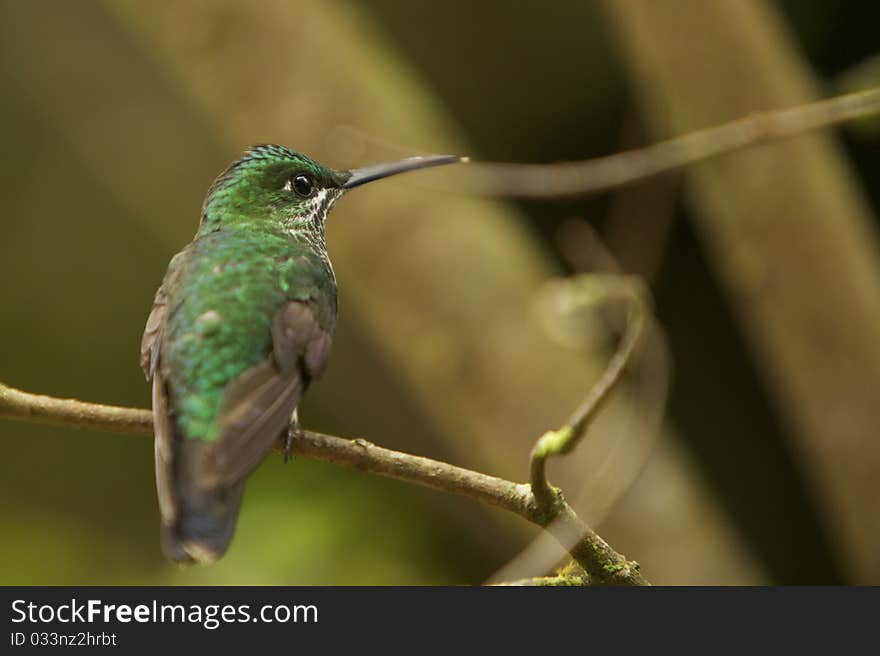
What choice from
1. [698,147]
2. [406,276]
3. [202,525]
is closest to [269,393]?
[202,525]

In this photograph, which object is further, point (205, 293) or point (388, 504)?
point (388, 504)

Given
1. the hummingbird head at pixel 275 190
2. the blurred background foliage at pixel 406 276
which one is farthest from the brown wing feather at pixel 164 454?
the blurred background foliage at pixel 406 276

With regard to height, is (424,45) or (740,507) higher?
(424,45)

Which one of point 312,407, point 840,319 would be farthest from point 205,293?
point 312,407

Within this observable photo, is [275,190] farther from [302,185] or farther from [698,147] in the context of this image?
[698,147]

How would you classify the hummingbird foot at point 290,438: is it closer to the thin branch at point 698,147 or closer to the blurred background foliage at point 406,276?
the blurred background foliage at point 406,276

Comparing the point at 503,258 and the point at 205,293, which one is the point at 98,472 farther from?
the point at 205,293
